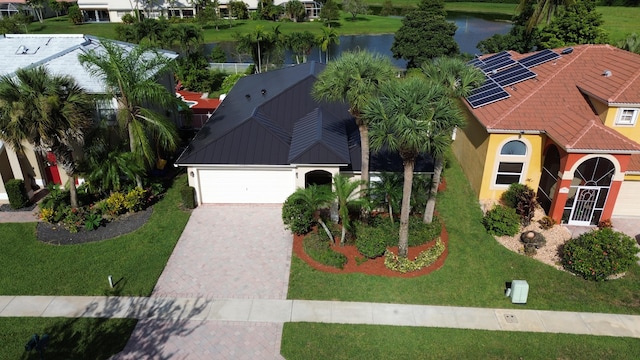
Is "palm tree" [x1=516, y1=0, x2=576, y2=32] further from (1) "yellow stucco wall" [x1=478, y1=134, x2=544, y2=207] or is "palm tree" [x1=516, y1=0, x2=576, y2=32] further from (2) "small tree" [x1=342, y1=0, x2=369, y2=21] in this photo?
(2) "small tree" [x1=342, y1=0, x2=369, y2=21]

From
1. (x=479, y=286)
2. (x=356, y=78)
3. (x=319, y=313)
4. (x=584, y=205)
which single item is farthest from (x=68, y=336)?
(x=584, y=205)

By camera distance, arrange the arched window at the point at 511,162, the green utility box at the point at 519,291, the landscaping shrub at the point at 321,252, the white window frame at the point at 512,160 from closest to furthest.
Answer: the green utility box at the point at 519,291 < the landscaping shrub at the point at 321,252 < the white window frame at the point at 512,160 < the arched window at the point at 511,162

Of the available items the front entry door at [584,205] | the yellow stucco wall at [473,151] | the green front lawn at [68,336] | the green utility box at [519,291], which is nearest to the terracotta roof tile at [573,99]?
the yellow stucco wall at [473,151]

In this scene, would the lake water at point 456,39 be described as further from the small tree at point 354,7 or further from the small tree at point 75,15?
the small tree at point 75,15

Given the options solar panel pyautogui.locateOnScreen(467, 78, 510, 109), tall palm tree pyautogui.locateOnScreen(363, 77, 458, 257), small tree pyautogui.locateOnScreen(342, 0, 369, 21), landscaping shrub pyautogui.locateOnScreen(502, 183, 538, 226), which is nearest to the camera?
tall palm tree pyautogui.locateOnScreen(363, 77, 458, 257)

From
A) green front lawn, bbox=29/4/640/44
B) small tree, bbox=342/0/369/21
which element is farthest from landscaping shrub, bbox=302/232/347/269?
small tree, bbox=342/0/369/21

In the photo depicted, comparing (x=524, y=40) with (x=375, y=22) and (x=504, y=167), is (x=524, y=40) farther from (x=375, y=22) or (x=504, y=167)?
(x=375, y=22)

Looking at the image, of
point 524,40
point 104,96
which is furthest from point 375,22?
point 104,96
